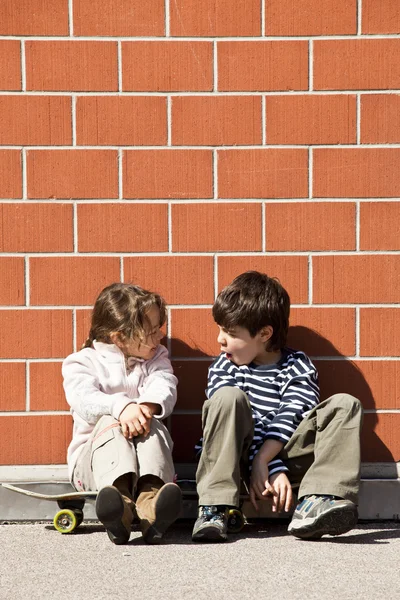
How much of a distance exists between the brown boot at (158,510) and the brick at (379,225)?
1.26 meters

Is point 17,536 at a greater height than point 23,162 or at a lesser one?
lesser

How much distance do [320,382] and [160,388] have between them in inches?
26.4

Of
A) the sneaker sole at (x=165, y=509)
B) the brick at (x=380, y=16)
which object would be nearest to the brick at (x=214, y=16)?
the brick at (x=380, y=16)

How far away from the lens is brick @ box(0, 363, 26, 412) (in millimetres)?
3594

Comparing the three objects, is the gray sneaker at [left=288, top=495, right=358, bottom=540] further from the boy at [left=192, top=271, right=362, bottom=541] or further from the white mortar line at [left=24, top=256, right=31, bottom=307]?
the white mortar line at [left=24, top=256, right=31, bottom=307]

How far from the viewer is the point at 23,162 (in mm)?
3576

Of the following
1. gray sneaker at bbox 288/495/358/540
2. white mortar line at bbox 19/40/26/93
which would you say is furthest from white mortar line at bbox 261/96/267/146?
gray sneaker at bbox 288/495/358/540

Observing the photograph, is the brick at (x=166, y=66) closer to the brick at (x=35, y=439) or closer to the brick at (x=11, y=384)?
the brick at (x=11, y=384)

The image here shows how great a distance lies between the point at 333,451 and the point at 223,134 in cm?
129

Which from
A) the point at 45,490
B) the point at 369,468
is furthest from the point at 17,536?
the point at 369,468

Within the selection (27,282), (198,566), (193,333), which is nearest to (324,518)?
(198,566)

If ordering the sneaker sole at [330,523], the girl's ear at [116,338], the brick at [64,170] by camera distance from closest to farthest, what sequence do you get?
the sneaker sole at [330,523] < the girl's ear at [116,338] < the brick at [64,170]

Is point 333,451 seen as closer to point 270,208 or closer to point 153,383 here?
point 153,383

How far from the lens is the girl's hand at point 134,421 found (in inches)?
127
